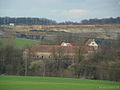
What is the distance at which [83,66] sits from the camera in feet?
63.9

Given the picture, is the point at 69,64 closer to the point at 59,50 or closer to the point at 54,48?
the point at 59,50

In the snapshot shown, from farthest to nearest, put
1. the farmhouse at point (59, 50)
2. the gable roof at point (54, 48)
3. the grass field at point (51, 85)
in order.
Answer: the gable roof at point (54, 48) → the farmhouse at point (59, 50) → the grass field at point (51, 85)

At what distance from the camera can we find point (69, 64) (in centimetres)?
2094

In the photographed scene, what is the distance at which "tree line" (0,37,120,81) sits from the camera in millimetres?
17891

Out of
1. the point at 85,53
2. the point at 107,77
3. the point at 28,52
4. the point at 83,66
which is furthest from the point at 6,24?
the point at 107,77

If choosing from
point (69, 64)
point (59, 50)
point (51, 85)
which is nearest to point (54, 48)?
point (59, 50)

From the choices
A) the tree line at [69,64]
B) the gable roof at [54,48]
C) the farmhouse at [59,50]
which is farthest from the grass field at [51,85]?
the gable roof at [54,48]

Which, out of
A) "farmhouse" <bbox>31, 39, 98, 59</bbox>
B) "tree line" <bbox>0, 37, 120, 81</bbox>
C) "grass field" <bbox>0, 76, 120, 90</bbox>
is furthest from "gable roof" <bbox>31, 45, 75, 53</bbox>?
"grass field" <bbox>0, 76, 120, 90</bbox>

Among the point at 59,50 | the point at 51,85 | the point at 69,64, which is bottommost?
the point at 69,64

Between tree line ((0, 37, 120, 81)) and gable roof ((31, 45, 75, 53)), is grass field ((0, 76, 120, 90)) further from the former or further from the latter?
gable roof ((31, 45, 75, 53))

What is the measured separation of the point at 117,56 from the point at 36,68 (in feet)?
22.3

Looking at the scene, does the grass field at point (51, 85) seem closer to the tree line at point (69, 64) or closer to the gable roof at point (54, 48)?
the tree line at point (69, 64)

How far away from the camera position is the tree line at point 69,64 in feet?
58.7

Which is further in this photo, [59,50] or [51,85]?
[59,50]
